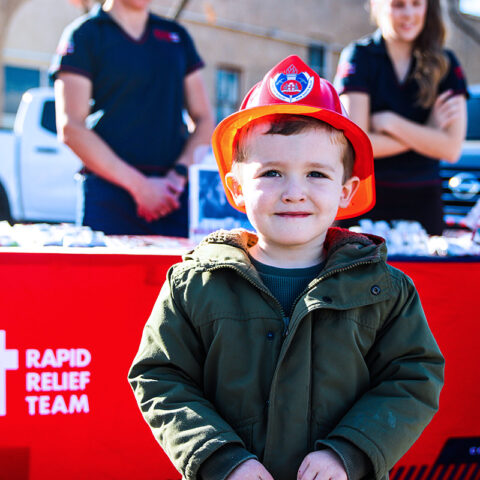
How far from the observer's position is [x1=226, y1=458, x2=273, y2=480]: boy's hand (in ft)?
3.88

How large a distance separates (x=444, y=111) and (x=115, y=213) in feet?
5.41

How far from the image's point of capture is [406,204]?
9.11ft

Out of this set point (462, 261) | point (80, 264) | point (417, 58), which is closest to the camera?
point (80, 264)

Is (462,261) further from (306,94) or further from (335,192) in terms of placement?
(306,94)

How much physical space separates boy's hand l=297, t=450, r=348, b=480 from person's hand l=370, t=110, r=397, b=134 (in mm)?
1764

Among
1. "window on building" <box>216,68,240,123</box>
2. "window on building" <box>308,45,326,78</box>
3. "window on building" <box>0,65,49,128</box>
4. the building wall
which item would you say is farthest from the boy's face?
"window on building" <box>308,45,326,78</box>

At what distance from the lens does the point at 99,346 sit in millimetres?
1805

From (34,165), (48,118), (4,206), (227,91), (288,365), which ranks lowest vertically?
(4,206)

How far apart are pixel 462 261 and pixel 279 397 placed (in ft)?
3.28

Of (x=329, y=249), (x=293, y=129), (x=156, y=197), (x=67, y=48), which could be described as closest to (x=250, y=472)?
(x=329, y=249)

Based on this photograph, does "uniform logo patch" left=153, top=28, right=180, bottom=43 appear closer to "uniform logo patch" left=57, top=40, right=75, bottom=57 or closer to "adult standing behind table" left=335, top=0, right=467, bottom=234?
"uniform logo patch" left=57, top=40, right=75, bottom=57

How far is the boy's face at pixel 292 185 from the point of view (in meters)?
1.32

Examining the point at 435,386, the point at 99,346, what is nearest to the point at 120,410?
the point at 99,346

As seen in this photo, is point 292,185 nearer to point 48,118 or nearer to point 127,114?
point 127,114
